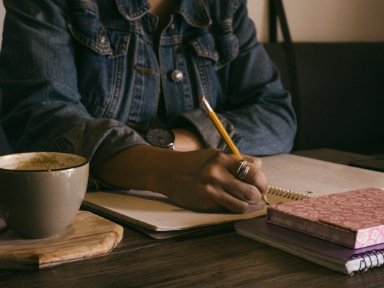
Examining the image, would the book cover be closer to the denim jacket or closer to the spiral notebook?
the spiral notebook

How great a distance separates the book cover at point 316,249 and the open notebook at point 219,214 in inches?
2.1

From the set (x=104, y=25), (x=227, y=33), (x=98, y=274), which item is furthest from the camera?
(x=227, y=33)

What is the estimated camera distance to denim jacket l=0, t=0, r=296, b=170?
39.9 inches

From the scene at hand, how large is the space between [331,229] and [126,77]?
0.66 meters

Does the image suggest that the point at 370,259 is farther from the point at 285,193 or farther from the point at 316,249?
the point at 285,193

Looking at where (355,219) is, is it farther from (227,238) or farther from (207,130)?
(207,130)

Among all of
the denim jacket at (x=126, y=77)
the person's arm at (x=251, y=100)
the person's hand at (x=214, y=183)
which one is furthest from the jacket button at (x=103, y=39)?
the person's hand at (x=214, y=183)

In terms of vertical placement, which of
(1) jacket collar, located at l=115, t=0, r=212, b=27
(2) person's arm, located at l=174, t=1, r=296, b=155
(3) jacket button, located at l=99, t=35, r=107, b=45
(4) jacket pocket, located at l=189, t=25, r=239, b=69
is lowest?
(2) person's arm, located at l=174, t=1, r=296, b=155

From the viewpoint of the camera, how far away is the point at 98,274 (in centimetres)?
60

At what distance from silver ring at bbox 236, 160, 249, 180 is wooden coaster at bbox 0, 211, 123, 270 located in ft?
0.58

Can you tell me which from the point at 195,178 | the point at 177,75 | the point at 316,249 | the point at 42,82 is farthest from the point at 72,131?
the point at 316,249

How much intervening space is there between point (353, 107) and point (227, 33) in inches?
34.7

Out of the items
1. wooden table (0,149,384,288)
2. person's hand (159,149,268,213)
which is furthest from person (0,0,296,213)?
wooden table (0,149,384,288)

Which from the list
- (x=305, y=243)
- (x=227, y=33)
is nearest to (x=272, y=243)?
(x=305, y=243)
